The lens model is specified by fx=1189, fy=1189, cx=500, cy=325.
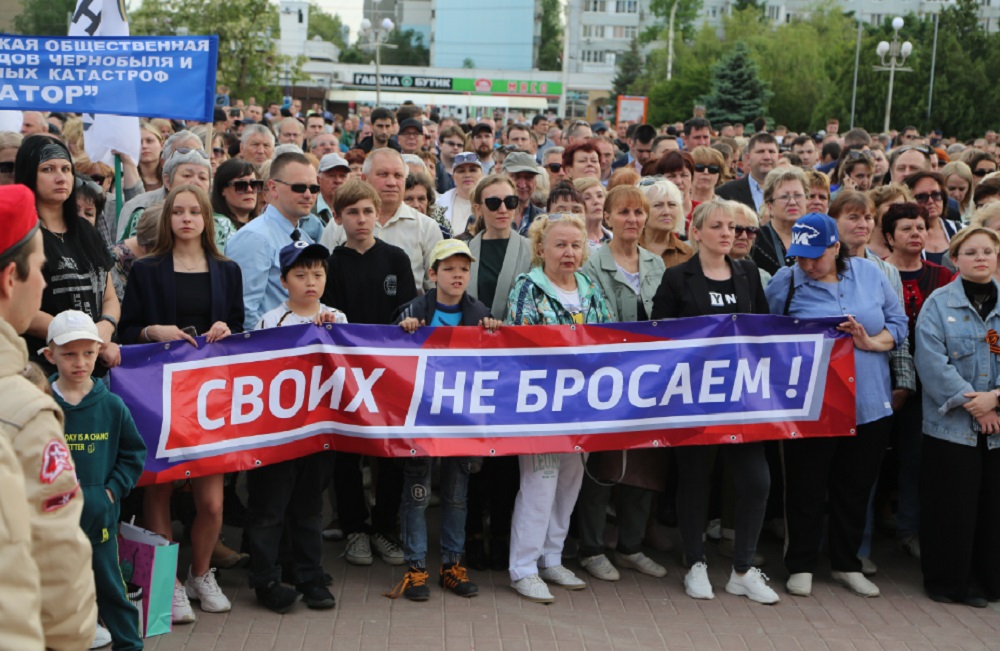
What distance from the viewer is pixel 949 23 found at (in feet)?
191

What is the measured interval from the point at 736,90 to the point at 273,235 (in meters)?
57.8

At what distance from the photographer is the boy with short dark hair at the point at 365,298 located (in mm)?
7137

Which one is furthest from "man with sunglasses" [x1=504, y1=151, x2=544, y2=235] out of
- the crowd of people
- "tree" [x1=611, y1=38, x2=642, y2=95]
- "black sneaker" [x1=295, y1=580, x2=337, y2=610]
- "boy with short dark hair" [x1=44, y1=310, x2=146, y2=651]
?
"tree" [x1=611, y1=38, x2=642, y2=95]

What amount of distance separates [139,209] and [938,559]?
5506 mm

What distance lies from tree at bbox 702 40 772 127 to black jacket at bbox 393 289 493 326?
56813 millimetres

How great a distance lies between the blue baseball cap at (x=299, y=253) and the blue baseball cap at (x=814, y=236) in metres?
2.75

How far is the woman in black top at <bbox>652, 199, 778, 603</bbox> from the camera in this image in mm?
6902

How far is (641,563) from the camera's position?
7.26 m

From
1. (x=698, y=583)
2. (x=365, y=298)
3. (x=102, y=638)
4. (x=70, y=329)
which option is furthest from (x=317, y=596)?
(x=698, y=583)

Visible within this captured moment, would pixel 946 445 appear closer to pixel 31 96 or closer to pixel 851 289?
pixel 851 289

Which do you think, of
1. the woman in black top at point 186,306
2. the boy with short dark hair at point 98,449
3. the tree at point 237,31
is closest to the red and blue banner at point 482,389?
the woman in black top at point 186,306

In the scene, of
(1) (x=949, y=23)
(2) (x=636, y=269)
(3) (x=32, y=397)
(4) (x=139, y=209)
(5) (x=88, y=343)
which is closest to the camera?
(3) (x=32, y=397)

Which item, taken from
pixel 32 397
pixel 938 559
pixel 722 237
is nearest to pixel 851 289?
pixel 722 237

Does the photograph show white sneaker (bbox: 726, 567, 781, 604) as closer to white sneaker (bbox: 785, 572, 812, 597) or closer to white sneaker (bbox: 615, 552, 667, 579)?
white sneaker (bbox: 785, 572, 812, 597)
